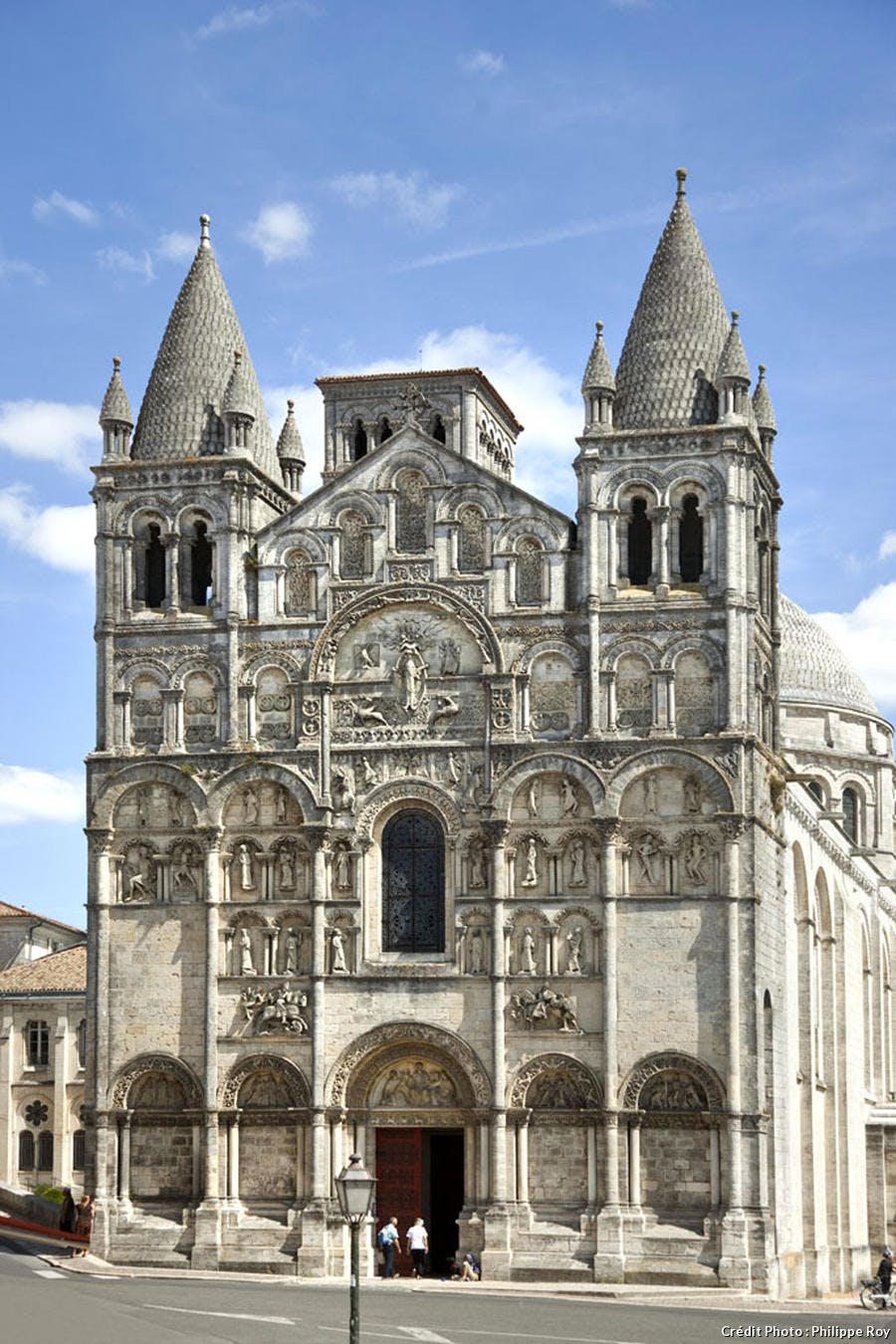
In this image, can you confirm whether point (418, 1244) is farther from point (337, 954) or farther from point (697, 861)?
point (697, 861)

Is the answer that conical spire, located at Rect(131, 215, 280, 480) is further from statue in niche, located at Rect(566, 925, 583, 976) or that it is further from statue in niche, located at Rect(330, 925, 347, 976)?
statue in niche, located at Rect(566, 925, 583, 976)

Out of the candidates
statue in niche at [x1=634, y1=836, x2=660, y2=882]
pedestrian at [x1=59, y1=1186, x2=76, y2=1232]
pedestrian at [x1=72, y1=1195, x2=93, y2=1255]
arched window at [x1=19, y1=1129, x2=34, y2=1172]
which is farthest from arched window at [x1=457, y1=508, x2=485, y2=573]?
arched window at [x1=19, y1=1129, x2=34, y2=1172]

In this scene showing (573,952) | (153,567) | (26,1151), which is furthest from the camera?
(26,1151)

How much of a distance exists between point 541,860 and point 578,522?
7438 millimetres

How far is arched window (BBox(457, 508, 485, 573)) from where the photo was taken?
51.4 m

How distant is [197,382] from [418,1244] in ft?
65.8

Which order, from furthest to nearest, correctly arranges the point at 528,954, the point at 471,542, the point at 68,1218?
the point at 68,1218 → the point at 471,542 → the point at 528,954

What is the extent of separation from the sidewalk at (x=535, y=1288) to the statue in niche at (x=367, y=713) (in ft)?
38.5

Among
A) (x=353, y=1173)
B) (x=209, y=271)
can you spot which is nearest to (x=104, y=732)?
(x=209, y=271)

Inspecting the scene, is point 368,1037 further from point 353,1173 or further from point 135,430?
point 353,1173

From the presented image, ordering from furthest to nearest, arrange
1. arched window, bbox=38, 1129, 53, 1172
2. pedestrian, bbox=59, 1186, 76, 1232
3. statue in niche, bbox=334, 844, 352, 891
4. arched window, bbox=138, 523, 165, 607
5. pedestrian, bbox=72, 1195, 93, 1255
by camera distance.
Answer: arched window, bbox=38, 1129, 53, 1172 < pedestrian, bbox=59, 1186, 76, 1232 < pedestrian, bbox=72, 1195, 93, 1255 < arched window, bbox=138, 523, 165, 607 < statue in niche, bbox=334, 844, 352, 891

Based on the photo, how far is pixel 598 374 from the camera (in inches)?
2016

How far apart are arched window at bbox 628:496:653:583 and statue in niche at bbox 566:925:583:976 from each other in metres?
7.87

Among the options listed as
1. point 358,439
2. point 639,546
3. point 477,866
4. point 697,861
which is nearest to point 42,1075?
point 358,439
